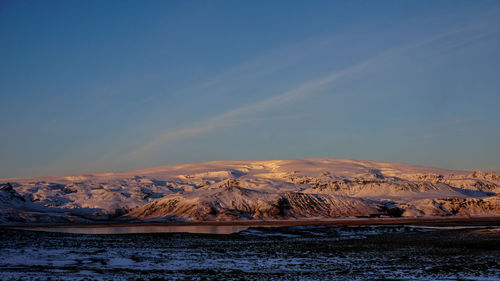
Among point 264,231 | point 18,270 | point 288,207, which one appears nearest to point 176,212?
point 288,207

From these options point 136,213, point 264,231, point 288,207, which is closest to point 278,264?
point 264,231

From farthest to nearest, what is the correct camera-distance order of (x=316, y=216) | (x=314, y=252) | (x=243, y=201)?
1. (x=243, y=201)
2. (x=316, y=216)
3. (x=314, y=252)

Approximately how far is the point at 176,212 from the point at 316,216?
5149cm

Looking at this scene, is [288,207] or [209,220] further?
[288,207]

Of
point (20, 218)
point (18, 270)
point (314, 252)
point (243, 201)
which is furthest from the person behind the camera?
point (243, 201)

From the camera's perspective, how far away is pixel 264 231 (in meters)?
88.0

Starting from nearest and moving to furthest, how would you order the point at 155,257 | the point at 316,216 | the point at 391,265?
the point at 391,265
the point at 155,257
the point at 316,216

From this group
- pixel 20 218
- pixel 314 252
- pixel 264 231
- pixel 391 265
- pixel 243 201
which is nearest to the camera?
pixel 391 265

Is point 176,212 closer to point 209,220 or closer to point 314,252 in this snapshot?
point 209,220

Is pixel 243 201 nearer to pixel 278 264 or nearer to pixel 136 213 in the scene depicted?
pixel 136 213

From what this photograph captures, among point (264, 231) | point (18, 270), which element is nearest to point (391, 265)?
point (18, 270)

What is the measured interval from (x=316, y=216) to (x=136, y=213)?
69.4 meters

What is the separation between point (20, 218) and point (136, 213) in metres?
43.1

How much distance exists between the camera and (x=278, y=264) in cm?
3888
